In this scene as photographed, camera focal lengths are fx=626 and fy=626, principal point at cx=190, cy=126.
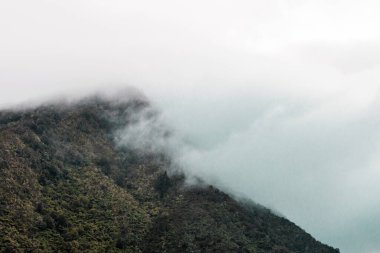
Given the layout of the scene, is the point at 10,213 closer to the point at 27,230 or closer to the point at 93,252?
the point at 27,230

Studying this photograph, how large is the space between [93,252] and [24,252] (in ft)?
84.2

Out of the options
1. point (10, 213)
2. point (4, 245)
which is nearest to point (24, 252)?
point (4, 245)

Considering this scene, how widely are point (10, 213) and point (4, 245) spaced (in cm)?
1980

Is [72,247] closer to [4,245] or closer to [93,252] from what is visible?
[93,252]

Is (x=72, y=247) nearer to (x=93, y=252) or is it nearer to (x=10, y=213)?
(x=93, y=252)

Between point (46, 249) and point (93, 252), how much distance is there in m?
16.2

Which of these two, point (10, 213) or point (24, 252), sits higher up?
point (10, 213)

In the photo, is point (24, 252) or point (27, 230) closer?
point (24, 252)

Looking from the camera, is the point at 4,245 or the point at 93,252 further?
the point at 93,252

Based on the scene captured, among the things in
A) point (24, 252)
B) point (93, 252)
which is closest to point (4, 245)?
point (24, 252)

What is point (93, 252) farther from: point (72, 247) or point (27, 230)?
point (27, 230)

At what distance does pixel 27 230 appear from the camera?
632ft

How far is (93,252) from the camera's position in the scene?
199 meters

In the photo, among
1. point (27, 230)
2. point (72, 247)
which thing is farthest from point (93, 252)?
point (27, 230)
